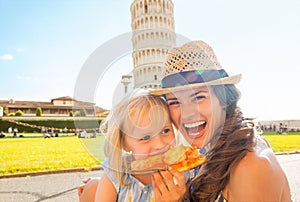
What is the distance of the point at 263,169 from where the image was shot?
2.91 feet

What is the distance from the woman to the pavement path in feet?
5.72

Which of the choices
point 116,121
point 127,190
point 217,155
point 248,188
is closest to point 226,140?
point 217,155

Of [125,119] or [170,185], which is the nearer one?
[170,185]

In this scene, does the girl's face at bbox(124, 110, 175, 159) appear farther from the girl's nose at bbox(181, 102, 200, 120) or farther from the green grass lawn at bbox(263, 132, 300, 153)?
the green grass lawn at bbox(263, 132, 300, 153)

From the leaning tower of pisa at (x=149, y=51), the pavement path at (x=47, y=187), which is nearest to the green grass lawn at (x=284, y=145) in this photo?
the pavement path at (x=47, y=187)

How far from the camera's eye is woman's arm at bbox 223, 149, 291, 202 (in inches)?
34.4

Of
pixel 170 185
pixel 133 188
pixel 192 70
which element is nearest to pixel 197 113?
pixel 192 70

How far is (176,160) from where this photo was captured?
101cm

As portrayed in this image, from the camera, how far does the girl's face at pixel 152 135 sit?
3.58 feet

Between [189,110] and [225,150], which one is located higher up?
[189,110]

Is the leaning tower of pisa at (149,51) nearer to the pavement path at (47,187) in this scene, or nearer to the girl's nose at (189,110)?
the girl's nose at (189,110)

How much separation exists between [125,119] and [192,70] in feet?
1.08

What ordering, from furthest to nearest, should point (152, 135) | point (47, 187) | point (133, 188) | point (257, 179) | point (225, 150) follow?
point (47, 187) → point (133, 188) → point (152, 135) → point (225, 150) → point (257, 179)

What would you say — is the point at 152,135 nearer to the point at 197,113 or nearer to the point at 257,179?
the point at 197,113
